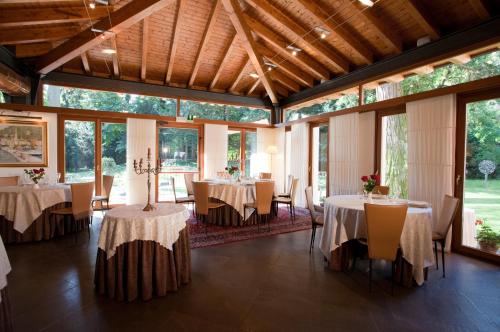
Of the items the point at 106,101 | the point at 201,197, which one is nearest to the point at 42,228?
the point at 201,197

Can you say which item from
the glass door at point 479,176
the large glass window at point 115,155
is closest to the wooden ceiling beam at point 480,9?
the glass door at point 479,176

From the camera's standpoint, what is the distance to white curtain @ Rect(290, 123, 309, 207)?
7.66m

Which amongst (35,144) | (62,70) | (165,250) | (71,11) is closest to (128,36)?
(71,11)

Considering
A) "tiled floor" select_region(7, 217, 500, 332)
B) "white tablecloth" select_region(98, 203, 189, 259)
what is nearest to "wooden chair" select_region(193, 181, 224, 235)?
"tiled floor" select_region(7, 217, 500, 332)

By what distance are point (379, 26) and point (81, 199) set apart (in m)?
5.61

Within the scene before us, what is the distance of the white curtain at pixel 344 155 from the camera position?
5965 mm

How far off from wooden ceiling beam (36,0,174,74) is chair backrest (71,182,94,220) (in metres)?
2.61

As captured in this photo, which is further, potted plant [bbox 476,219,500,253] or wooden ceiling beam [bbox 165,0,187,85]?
wooden ceiling beam [bbox 165,0,187,85]

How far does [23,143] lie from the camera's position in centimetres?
606

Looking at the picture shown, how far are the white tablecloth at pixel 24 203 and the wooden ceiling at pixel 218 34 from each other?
2.57m

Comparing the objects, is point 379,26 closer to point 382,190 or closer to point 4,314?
point 382,190

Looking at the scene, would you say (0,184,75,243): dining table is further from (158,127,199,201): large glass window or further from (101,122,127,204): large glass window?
(158,127,199,201): large glass window

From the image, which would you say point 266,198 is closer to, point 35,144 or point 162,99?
point 162,99

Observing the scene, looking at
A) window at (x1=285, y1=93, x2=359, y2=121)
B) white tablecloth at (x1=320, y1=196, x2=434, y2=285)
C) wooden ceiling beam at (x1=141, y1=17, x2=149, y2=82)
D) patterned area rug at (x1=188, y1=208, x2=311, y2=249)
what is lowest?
patterned area rug at (x1=188, y1=208, x2=311, y2=249)
